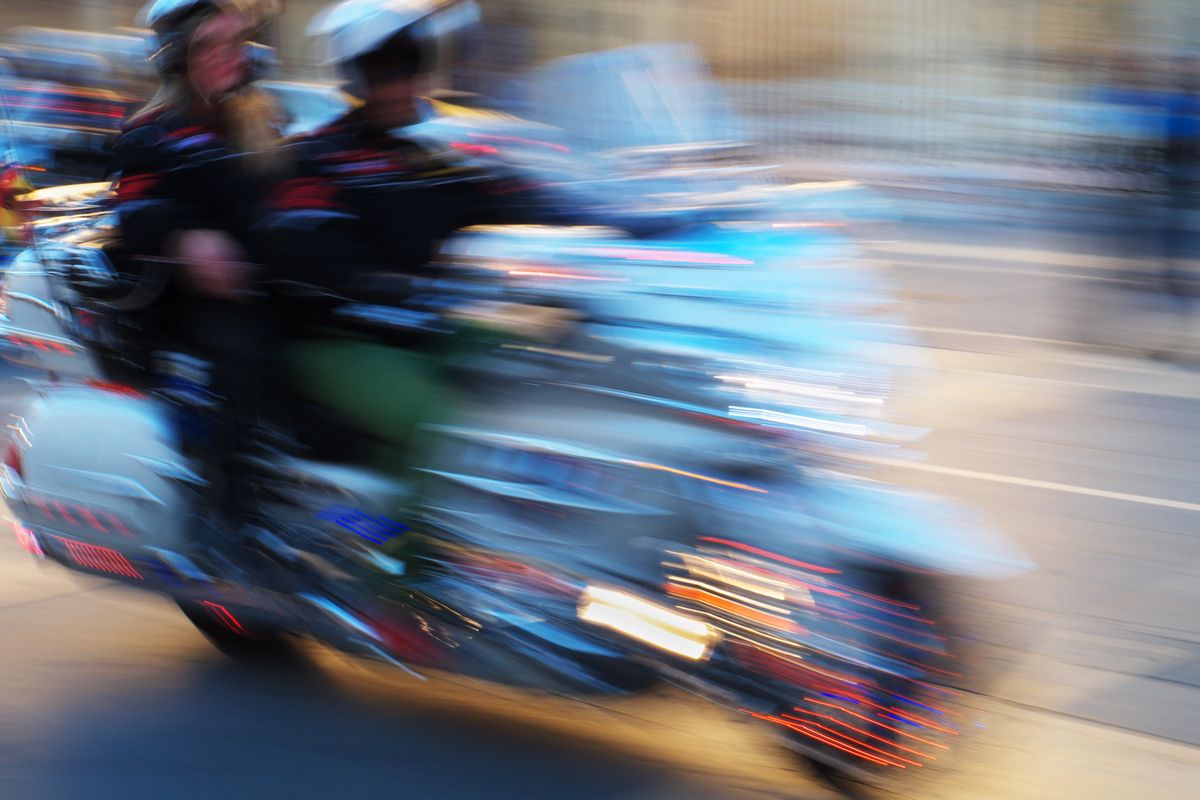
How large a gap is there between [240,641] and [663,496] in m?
1.62

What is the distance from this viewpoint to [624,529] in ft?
11.1

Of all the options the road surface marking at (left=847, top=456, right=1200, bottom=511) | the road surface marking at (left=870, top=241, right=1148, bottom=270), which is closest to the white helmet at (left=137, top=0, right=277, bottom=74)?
the road surface marking at (left=847, top=456, right=1200, bottom=511)

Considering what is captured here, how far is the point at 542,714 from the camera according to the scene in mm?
4031

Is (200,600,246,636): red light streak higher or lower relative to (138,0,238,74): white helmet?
lower

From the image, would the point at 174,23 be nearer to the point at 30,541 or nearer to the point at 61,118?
the point at 30,541

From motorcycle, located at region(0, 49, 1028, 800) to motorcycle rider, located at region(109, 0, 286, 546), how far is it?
0.18m

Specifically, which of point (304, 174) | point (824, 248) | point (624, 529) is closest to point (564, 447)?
point (624, 529)

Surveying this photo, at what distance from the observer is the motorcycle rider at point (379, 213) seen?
146 inches

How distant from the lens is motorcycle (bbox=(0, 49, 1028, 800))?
3309 millimetres

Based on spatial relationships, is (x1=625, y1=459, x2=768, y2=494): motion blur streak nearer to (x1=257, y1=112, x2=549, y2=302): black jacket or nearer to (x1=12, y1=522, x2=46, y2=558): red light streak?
(x1=257, y1=112, x2=549, y2=302): black jacket

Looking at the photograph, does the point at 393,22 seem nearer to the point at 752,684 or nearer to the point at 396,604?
the point at 396,604

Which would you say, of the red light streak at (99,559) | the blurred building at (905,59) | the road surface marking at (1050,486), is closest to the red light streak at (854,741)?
the red light streak at (99,559)

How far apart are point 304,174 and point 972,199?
49.0 ft

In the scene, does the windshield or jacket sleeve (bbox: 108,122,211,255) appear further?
jacket sleeve (bbox: 108,122,211,255)
